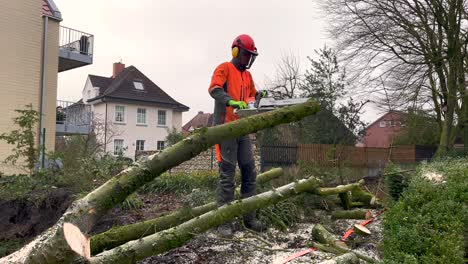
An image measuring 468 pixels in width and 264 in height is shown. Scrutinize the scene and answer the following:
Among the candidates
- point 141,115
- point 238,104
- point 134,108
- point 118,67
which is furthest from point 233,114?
point 118,67

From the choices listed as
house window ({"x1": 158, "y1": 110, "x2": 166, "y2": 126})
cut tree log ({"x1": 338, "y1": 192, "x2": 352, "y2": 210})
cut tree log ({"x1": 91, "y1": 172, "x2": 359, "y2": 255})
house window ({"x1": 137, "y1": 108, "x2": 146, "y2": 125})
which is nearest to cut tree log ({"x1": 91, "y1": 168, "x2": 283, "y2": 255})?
cut tree log ({"x1": 91, "y1": 172, "x2": 359, "y2": 255})

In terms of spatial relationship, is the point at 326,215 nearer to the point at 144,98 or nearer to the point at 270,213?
the point at 270,213

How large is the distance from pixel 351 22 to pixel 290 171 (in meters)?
11.7

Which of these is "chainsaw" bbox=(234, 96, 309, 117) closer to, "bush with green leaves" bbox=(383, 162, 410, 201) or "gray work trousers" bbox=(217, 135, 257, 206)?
"gray work trousers" bbox=(217, 135, 257, 206)

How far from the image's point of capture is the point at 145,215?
17.3ft

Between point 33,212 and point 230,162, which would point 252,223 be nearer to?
point 230,162

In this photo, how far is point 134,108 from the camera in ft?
112

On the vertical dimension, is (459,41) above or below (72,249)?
above

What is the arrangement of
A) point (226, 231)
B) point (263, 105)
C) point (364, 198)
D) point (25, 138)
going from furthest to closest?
1. point (25, 138)
2. point (364, 198)
3. point (226, 231)
4. point (263, 105)

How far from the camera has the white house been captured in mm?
33219

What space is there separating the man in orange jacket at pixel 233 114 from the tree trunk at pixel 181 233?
493 millimetres

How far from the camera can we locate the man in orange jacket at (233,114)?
14.1 ft

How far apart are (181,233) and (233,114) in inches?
63.7

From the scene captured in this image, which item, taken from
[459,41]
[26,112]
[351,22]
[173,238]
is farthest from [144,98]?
[173,238]
